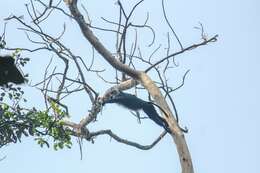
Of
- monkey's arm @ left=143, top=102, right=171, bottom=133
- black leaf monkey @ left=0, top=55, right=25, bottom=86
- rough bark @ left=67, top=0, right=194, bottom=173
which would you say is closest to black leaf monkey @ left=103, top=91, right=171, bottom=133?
monkey's arm @ left=143, top=102, right=171, bottom=133

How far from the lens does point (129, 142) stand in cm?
605

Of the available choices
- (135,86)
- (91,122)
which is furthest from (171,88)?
(91,122)

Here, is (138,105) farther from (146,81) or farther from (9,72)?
(9,72)

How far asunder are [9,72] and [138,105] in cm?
116

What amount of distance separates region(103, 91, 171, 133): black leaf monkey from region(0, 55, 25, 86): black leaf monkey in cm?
87

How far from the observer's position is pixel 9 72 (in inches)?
224

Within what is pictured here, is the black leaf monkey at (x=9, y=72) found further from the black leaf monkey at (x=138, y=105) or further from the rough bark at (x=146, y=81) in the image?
the black leaf monkey at (x=138, y=105)

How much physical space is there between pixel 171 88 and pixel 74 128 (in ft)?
3.28

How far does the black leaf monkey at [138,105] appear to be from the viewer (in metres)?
5.67

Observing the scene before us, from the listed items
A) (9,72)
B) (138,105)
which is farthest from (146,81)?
(9,72)

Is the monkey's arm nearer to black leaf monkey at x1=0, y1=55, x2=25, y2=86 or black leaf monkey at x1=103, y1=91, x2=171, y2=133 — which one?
black leaf monkey at x1=103, y1=91, x2=171, y2=133

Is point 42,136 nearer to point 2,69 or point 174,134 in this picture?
point 2,69

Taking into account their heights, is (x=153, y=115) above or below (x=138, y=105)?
below

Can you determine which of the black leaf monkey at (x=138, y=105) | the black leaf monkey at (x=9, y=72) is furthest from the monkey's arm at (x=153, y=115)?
the black leaf monkey at (x=9, y=72)
